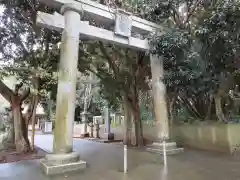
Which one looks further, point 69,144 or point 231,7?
point 231,7

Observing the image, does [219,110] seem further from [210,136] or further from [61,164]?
[61,164]

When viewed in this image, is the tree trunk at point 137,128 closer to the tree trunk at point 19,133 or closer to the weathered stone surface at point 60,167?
the tree trunk at point 19,133

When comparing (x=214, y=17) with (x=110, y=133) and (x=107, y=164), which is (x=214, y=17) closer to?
(x=107, y=164)

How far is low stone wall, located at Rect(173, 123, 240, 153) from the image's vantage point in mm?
8766

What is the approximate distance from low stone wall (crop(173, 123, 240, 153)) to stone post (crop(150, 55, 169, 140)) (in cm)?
212

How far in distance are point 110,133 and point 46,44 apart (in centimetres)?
758

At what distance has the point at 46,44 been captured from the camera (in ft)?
31.6

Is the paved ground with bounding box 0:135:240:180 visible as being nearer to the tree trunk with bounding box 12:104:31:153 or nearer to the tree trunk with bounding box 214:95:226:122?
the tree trunk with bounding box 214:95:226:122

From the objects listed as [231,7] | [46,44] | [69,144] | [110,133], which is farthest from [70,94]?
[110,133]

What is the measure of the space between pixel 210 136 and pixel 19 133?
7546 mm

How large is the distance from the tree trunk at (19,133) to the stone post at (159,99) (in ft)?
17.4

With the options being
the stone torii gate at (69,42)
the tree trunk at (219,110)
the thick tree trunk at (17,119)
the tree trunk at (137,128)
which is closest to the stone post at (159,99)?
the stone torii gate at (69,42)

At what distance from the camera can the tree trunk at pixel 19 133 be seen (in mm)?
9438

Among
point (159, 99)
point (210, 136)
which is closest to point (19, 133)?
point (159, 99)
